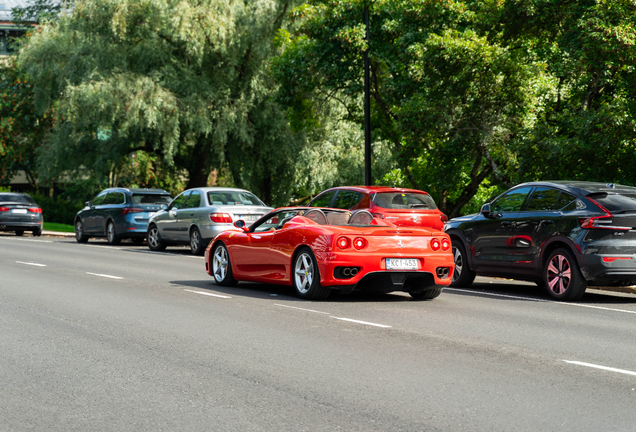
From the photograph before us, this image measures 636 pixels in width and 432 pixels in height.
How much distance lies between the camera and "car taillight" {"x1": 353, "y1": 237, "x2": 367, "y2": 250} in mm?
11016

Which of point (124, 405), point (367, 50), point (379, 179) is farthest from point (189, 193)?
point (124, 405)

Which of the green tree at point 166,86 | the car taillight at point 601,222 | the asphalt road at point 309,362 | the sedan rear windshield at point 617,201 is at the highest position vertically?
the green tree at point 166,86

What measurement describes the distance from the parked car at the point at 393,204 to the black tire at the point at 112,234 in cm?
1022

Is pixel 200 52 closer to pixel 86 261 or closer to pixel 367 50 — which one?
pixel 367 50

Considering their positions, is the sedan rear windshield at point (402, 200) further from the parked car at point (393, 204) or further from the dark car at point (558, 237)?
the dark car at point (558, 237)

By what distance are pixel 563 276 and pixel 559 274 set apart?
88 millimetres

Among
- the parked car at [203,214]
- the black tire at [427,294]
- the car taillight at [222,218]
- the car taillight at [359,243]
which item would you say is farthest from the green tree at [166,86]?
the car taillight at [359,243]

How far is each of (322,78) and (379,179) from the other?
570 centimetres

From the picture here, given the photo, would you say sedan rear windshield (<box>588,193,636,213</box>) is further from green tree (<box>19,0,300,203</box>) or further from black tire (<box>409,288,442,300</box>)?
green tree (<box>19,0,300,203</box>)

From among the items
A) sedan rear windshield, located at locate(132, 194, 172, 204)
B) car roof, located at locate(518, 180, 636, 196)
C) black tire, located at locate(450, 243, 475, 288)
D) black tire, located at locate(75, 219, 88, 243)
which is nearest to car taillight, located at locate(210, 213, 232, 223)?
sedan rear windshield, located at locate(132, 194, 172, 204)

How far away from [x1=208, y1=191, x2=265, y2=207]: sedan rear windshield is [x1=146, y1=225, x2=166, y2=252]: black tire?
8.44 feet

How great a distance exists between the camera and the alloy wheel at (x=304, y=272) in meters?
11.3

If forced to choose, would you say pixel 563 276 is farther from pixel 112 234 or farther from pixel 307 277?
pixel 112 234

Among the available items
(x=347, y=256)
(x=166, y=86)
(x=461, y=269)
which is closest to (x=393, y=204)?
(x=461, y=269)
